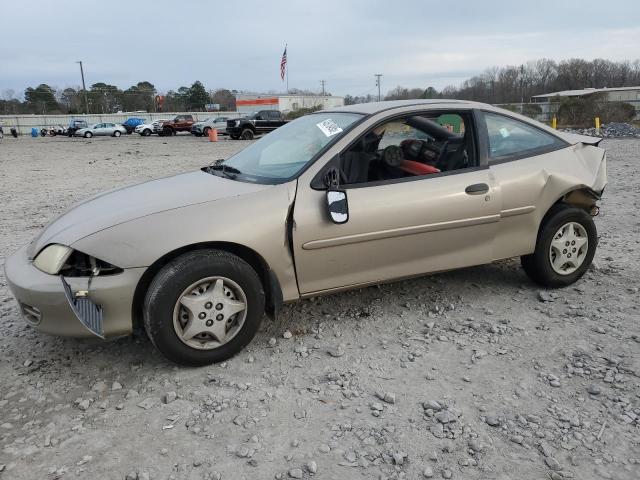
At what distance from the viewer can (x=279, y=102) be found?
213ft

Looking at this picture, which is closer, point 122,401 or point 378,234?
point 122,401

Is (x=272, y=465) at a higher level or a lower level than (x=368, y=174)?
lower

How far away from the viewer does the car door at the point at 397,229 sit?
327cm

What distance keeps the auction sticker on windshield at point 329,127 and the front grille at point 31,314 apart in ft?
7.07

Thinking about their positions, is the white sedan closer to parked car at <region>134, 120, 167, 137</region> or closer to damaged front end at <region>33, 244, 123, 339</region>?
parked car at <region>134, 120, 167, 137</region>

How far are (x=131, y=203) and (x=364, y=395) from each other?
1.89 meters

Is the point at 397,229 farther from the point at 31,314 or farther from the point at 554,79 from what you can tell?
the point at 554,79

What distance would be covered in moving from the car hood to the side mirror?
0.42 m

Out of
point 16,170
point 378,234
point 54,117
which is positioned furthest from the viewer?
point 54,117

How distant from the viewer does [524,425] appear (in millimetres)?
2551

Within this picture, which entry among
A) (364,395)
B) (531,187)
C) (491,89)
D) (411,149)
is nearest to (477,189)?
(531,187)

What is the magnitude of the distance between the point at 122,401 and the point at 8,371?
2.88ft

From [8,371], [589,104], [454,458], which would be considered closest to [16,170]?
[8,371]

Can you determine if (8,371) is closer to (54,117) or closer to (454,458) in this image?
(454,458)
